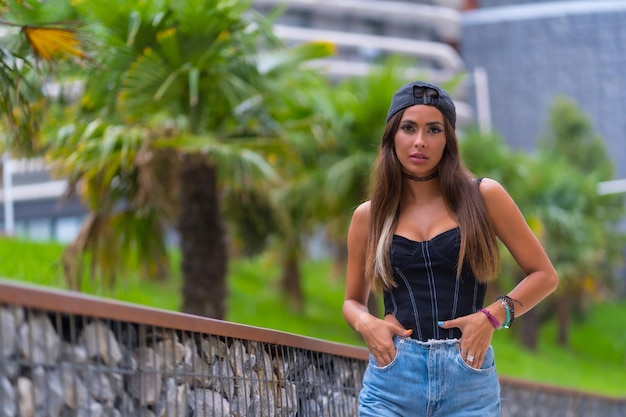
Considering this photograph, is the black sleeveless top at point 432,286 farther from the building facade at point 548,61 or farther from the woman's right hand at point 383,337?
the building facade at point 548,61

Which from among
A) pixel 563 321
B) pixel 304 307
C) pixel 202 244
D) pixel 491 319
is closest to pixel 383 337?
pixel 491 319

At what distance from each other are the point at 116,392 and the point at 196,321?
20.4 inches

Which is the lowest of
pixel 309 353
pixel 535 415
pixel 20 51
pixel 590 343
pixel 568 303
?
pixel 590 343

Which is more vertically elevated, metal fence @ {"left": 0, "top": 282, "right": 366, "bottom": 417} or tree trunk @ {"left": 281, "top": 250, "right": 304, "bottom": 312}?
metal fence @ {"left": 0, "top": 282, "right": 366, "bottom": 417}

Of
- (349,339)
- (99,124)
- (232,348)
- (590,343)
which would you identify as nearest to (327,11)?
(590,343)

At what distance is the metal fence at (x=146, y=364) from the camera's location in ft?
7.76

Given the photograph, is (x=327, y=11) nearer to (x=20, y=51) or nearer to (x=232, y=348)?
(x=20, y=51)

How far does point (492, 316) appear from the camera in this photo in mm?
3193

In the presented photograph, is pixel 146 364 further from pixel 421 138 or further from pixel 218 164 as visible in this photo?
pixel 218 164

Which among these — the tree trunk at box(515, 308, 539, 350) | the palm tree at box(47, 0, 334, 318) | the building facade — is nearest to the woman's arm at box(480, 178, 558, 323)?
the palm tree at box(47, 0, 334, 318)

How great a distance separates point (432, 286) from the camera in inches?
125

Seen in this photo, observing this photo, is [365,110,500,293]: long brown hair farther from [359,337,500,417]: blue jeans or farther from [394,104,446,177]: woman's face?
[359,337,500,417]: blue jeans

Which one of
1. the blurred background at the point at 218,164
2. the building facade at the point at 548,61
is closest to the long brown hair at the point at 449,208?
the blurred background at the point at 218,164

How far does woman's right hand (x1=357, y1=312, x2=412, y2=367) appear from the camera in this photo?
3.18 m
